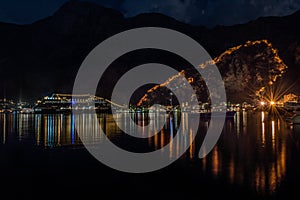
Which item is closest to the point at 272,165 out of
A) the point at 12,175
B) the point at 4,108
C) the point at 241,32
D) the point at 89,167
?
the point at 89,167

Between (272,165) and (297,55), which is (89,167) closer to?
(272,165)

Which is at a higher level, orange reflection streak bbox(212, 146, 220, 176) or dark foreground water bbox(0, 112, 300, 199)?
orange reflection streak bbox(212, 146, 220, 176)

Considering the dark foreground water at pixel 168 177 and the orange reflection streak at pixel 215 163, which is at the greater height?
the orange reflection streak at pixel 215 163

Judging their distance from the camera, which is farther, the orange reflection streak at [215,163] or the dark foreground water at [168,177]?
the orange reflection streak at [215,163]

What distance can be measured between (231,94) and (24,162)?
198ft

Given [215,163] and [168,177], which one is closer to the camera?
[168,177]

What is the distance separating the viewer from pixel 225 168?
10453 millimetres

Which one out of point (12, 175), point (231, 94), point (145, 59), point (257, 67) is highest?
point (145, 59)

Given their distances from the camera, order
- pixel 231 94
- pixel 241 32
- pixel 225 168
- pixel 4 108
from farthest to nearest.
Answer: pixel 4 108, pixel 241 32, pixel 231 94, pixel 225 168

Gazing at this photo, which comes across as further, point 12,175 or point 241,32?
point 241,32

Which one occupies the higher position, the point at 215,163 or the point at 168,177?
the point at 215,163

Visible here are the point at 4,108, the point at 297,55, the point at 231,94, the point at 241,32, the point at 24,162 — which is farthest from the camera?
the point at 4,108

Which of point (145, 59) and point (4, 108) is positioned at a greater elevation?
point (145, 59)

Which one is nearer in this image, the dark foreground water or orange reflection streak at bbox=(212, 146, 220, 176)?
the dark foreground water
